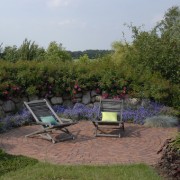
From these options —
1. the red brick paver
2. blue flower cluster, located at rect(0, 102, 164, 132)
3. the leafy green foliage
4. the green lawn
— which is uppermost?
blue flower cluster, located at rect(0, 102, 164, 132)

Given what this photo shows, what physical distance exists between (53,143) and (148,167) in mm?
2465

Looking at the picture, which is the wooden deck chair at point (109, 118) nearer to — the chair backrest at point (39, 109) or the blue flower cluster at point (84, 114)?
the blue flower cluster at point (84, 114)

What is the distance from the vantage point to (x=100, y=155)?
692 centimetres

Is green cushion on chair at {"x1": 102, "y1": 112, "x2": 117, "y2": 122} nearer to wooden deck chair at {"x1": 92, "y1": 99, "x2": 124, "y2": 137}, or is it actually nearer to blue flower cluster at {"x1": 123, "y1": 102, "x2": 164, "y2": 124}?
wooden deck chair at {"x1": 92, "y1": 99, "x2": 124, "y2": 137}

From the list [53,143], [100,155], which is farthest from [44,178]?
[53,143]

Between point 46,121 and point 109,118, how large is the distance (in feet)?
4.95

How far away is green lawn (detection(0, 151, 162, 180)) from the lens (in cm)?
541

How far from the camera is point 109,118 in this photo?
9094 millimetres

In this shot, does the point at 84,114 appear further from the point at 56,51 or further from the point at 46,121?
the point at 56,51

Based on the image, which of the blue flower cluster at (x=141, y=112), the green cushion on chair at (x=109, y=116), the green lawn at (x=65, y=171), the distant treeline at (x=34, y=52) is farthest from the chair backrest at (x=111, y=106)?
the distant treeline at (x=34, y=52)

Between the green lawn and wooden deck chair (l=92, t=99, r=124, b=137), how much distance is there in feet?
8.19

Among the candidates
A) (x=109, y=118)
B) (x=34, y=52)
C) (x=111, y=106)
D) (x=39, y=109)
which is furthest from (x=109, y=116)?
(x=34, y=52)

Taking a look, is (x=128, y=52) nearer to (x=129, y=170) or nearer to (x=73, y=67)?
(x=73, y=67)

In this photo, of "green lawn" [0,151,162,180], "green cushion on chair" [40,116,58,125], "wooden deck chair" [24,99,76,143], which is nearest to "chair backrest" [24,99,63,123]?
"wooden deck chair" [24,99,76,143]
